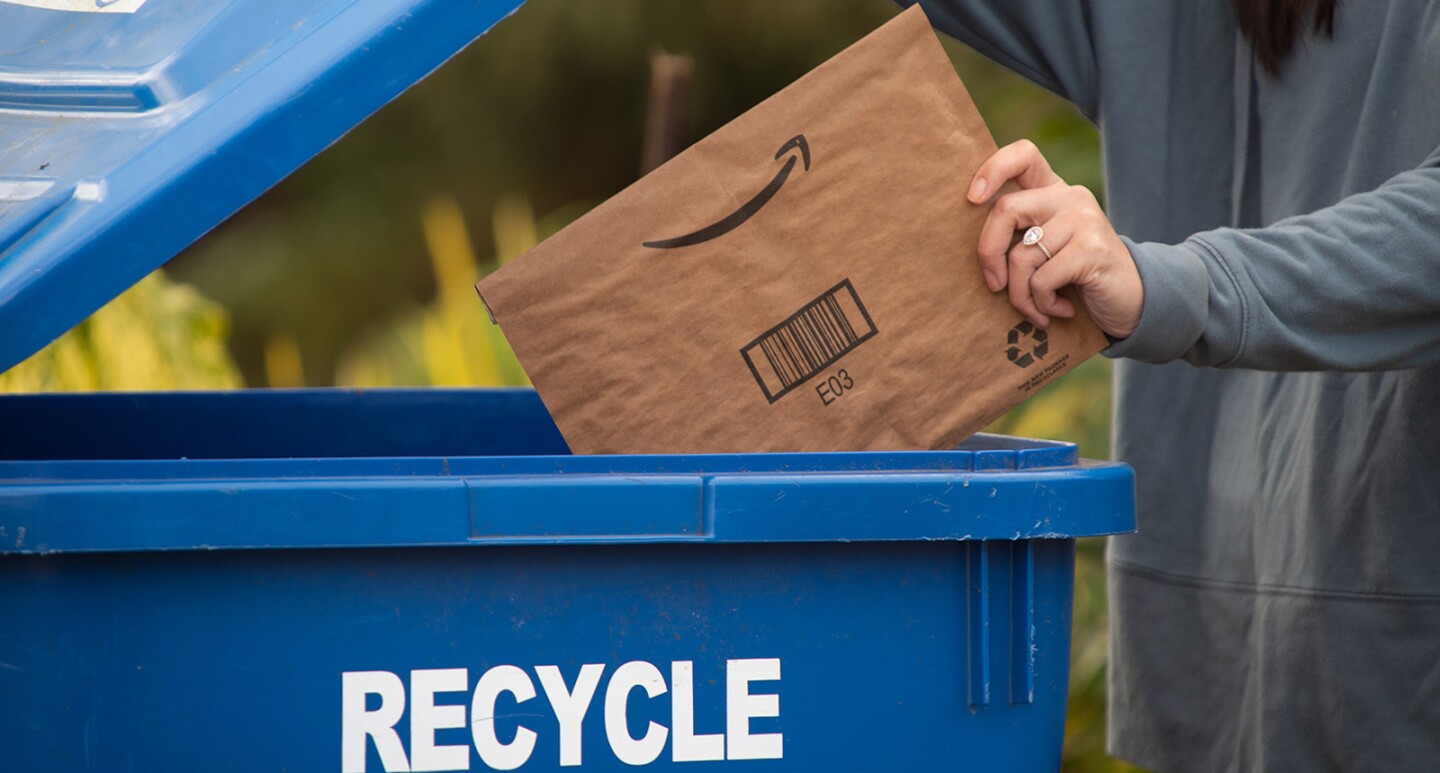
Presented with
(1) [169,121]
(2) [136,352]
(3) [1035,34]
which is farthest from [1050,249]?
(2) [136,352]

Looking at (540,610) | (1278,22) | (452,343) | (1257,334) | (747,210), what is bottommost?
(540,610)

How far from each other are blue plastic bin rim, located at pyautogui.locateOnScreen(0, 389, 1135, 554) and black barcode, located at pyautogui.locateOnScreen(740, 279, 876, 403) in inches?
5.6

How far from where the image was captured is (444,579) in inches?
45.1

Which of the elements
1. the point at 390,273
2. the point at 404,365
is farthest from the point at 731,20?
the point at 404,365

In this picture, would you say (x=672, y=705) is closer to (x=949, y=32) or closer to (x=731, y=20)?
(x=949, y=32)

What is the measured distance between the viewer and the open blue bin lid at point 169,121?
3.78ft

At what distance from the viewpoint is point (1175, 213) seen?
5.39ft

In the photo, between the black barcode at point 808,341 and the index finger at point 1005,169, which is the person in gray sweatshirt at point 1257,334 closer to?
the index finger at point 1005,169

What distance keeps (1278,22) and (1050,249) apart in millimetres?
476

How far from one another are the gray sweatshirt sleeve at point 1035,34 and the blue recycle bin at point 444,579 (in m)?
0.59

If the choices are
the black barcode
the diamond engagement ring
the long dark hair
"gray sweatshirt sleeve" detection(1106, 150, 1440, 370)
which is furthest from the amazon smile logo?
the long dark hair

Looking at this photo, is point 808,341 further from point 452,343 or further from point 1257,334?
point 452,343

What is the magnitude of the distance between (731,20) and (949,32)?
16.5ft

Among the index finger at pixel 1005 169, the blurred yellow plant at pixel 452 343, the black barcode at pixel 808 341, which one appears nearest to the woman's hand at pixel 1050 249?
the index finger at pixel 1005 169
